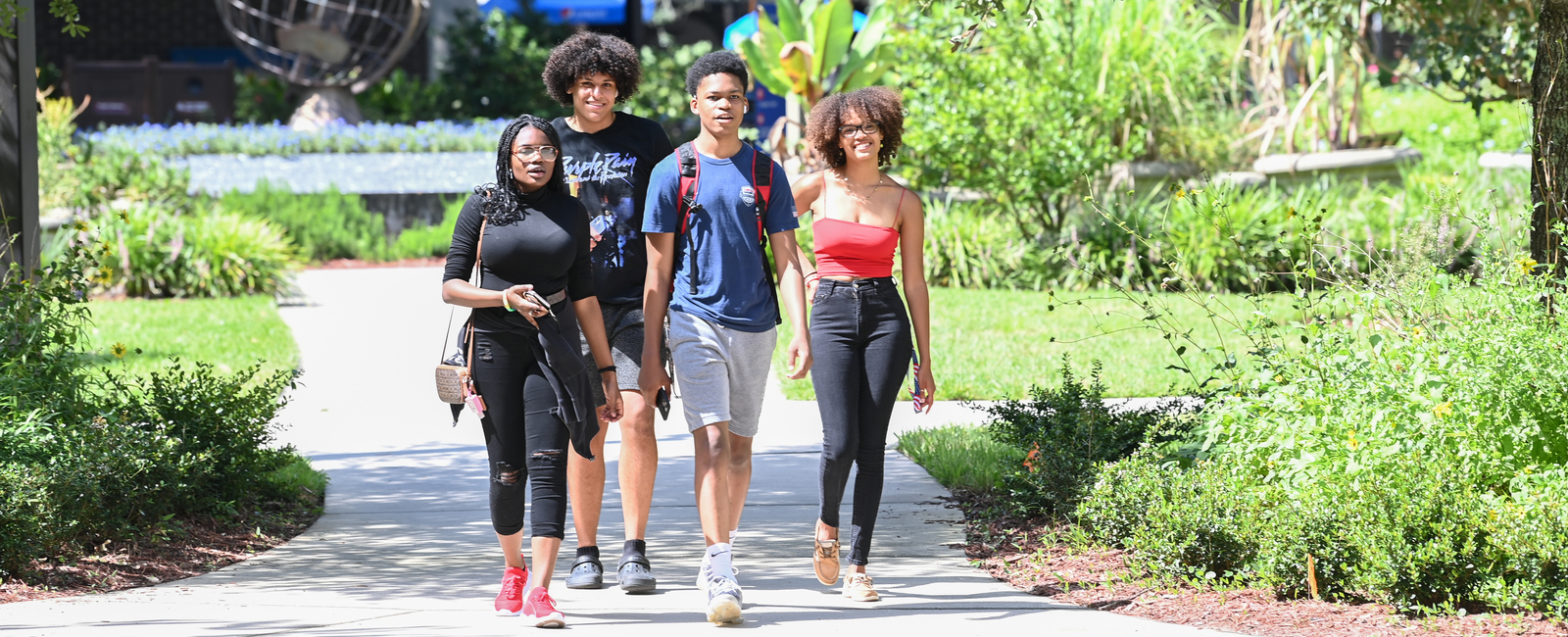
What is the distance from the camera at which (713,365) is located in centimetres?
464

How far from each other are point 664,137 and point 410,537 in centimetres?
186

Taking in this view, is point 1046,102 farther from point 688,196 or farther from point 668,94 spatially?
point 668,94

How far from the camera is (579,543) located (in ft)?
16.3

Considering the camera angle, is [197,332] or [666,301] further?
[197,332]

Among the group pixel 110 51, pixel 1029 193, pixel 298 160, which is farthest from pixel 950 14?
pixel 110 51

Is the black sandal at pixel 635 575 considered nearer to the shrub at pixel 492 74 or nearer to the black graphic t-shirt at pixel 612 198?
the black graphic t-shirt at pixel 612 198

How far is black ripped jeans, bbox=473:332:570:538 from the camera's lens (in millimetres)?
4453

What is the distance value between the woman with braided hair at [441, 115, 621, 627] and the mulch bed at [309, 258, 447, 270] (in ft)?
37.0

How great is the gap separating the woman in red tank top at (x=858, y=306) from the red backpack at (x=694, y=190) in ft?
0.57

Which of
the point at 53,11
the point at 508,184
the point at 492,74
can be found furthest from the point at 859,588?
the point at 492,74

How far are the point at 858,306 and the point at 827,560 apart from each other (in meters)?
0.79

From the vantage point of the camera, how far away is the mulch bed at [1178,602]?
4219mm

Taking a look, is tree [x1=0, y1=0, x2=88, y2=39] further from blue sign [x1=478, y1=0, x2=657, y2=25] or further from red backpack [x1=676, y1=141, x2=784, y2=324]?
blue sign [x1=478, y1=0, x2=657, y2=25]

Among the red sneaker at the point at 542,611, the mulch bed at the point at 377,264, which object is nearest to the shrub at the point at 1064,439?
the red sneaker at the point at 542,611
